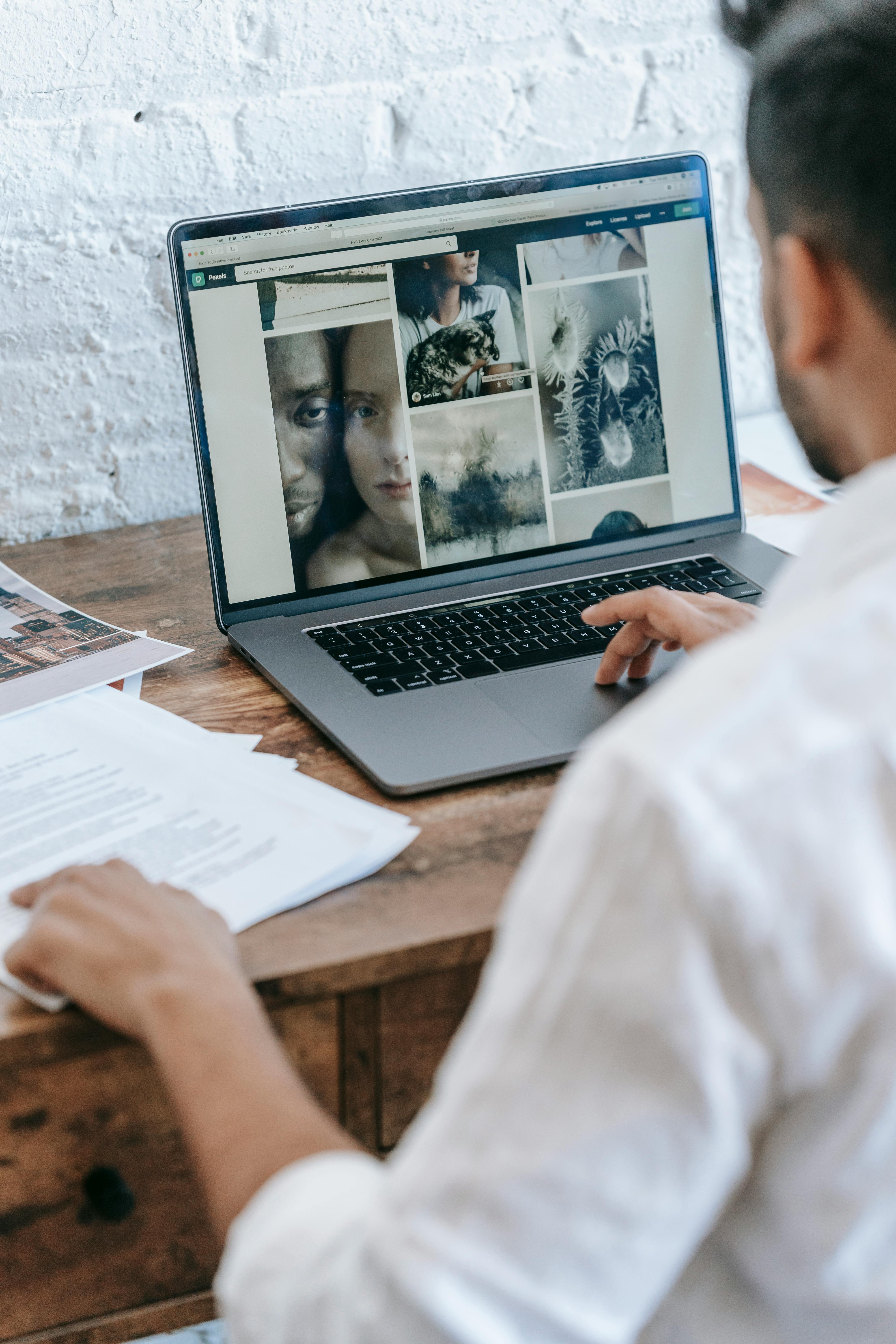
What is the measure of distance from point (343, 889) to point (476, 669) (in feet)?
0.86

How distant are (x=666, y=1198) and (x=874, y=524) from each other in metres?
0.23

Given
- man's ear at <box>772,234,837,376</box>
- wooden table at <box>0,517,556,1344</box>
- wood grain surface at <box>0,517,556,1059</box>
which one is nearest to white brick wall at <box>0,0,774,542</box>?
wood grain surface at <box>0,517,556,1059</box>

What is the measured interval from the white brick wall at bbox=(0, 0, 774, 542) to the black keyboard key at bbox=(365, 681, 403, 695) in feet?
1.60

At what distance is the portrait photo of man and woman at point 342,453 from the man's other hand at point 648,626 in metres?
0.23

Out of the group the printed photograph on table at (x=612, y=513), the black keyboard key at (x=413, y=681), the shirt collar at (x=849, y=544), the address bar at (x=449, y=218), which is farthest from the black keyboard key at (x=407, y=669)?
the shirt collar at (x=849, y=544)

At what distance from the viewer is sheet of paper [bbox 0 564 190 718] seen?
875 mm

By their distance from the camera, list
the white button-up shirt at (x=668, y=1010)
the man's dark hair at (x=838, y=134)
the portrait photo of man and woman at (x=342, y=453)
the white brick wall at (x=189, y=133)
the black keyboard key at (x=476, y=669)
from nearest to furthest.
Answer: the white button-up shirt at (x=668, y=1010) → the man's dark hair at (x=838, y=134) → the black keyboard key at (x=476, y=669) → the portrait photo of man and woman at (x=342, y=453) → the white brick wall at (x=189, y=133)

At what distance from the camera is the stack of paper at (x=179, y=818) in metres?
0.67

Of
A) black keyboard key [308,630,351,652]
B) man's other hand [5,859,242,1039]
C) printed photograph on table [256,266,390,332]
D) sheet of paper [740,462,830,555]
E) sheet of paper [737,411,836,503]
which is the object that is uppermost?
printed photograph on table [256,266,390,332]

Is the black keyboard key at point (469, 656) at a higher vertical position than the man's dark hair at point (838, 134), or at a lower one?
lower

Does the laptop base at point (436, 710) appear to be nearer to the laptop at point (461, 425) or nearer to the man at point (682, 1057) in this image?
the laptop at point (461, 425)

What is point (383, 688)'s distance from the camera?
2.90 ft

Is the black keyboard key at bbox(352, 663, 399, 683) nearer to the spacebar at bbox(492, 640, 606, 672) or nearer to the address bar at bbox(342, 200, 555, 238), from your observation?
the spacebar at bbox(492, 640, 606, 672)

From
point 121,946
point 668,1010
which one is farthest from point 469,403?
point 668,1010
